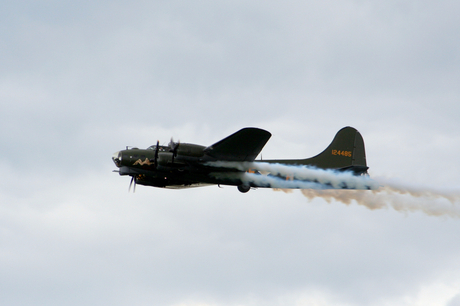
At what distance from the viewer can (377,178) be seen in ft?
96.6

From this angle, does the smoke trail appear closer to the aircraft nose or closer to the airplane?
the airplane

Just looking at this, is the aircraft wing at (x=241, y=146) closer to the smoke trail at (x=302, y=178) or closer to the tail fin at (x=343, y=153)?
the smoke trail at (x=302, y=178)

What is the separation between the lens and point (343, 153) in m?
30.5

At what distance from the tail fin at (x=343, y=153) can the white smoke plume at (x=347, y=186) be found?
1175 mm

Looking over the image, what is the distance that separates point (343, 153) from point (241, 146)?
7.88 meters

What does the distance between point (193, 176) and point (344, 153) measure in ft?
29.8

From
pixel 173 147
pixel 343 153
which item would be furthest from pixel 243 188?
pixel 343 153

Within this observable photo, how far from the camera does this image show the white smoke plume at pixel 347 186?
2780cm

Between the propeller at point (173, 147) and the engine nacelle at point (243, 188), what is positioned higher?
the propeller at point (173, 147)

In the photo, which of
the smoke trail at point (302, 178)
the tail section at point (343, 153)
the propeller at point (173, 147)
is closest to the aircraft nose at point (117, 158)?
the propeller at point (173, 147)

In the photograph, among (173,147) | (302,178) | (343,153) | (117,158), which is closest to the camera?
(173,147)

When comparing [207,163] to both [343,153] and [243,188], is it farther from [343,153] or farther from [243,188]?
[343,153]

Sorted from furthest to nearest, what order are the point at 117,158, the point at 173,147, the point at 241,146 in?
the point at 117,158 < the point at 173,147 < the point at 241,146

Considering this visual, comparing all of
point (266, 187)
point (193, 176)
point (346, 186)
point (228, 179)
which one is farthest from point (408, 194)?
point (193, 176)
